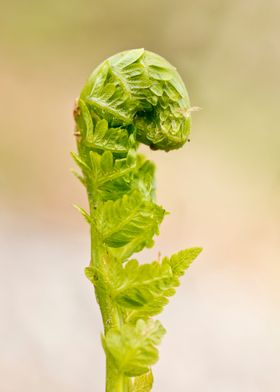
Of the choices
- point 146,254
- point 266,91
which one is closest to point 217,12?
point 266,91

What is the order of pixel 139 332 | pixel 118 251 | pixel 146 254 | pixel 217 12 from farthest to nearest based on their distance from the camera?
pixel 217 12
pixel 146 254
pixel 118 251
pixel 139 332

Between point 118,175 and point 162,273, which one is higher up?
point 118,175

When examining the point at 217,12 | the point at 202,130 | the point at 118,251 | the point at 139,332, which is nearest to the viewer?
the point at 139,332

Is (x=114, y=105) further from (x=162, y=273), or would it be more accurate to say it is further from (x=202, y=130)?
(x=202, y=130)

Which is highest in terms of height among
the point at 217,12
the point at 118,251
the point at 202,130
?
the point at 217,12

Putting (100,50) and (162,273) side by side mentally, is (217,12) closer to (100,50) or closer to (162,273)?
(100,50)

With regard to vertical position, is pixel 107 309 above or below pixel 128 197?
below

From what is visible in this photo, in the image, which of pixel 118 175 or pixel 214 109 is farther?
pixel 214 109
